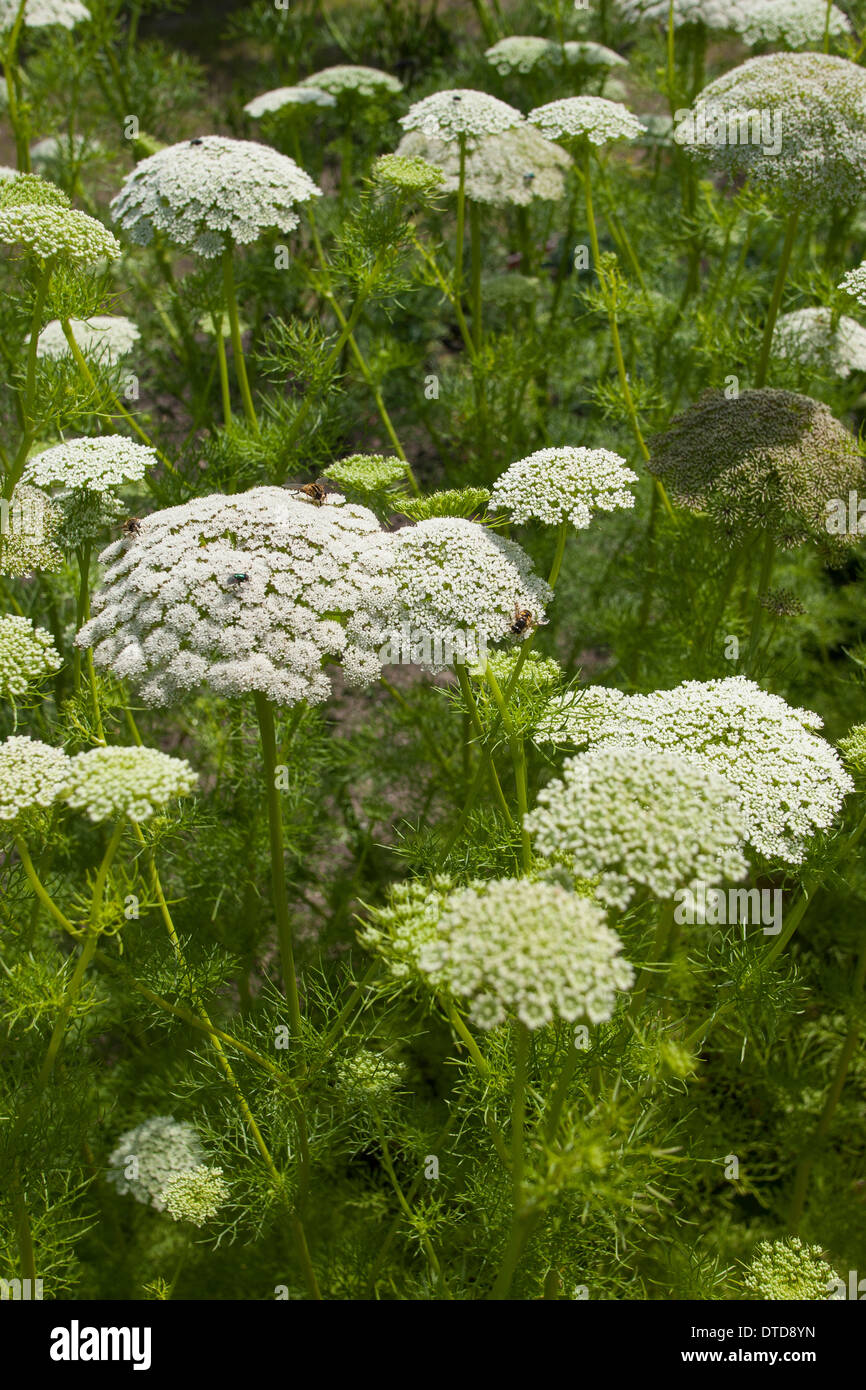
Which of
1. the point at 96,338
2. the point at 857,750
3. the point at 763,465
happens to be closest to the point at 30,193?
the point at 96,338

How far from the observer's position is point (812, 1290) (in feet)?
12.1

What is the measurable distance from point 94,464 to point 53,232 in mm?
813

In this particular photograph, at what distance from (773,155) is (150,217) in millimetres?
2848

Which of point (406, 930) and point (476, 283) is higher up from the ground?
point (476, 283)

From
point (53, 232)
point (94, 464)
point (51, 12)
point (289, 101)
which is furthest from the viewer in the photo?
point (51, 12)

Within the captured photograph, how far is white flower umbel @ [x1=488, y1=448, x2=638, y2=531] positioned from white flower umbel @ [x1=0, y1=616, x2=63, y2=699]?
1.57m

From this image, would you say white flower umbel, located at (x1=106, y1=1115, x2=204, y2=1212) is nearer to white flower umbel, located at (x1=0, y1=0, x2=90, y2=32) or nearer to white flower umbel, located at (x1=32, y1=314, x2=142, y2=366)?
white flower umbel, located at (x1=32, y1=314, x2=142, y2=366)

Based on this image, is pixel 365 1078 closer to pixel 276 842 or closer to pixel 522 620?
pixel 276 842

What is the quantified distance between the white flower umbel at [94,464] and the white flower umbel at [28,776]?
45.2 inches

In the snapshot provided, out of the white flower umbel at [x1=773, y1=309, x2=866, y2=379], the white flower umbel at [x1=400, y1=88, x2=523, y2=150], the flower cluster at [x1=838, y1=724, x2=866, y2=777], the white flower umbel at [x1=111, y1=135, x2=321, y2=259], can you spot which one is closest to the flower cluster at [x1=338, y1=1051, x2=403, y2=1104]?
the flower cluster at [x1=838, y1=724, x2=866, y2=777]

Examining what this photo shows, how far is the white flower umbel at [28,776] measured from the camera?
290cm

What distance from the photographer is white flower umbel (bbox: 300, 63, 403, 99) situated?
6.56m

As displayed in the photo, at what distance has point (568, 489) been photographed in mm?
3539
